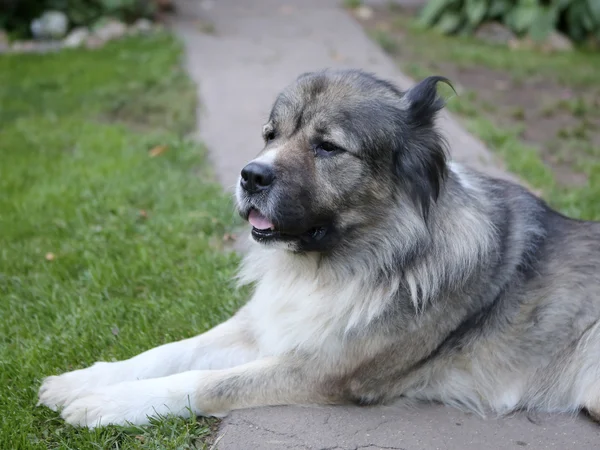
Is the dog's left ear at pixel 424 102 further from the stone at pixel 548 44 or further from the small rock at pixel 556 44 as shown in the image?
the small rock at pixel 556 44

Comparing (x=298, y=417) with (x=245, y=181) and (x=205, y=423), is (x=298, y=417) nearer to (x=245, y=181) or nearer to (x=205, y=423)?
(x=205, y=423)

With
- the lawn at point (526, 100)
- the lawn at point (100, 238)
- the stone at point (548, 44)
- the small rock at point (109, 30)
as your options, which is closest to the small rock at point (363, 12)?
the lawn at point (526, 100)

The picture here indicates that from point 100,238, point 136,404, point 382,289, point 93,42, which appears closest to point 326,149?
point 382,289

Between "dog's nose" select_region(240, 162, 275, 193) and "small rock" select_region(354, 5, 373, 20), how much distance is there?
9470 millimetres

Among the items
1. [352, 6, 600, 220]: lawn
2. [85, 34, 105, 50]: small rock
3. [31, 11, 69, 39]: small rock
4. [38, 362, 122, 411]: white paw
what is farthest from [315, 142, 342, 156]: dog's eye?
[31, 11, 69, 39]: small rock

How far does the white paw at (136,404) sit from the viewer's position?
128 inches

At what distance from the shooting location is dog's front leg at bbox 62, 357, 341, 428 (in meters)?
3.26

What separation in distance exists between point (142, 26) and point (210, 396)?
8.93m

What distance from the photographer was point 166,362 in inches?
142

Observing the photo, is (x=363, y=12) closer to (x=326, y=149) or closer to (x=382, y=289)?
(x=326, y=149)

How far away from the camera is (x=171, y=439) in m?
3.15

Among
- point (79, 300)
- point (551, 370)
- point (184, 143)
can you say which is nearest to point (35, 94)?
point (184, 143)

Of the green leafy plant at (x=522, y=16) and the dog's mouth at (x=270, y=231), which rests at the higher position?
the green leafy plant at (x=522, y=16)

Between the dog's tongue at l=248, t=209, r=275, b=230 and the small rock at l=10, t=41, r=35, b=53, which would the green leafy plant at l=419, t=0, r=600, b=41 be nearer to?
the small rock at l=10, t=41, r=35, b=53
